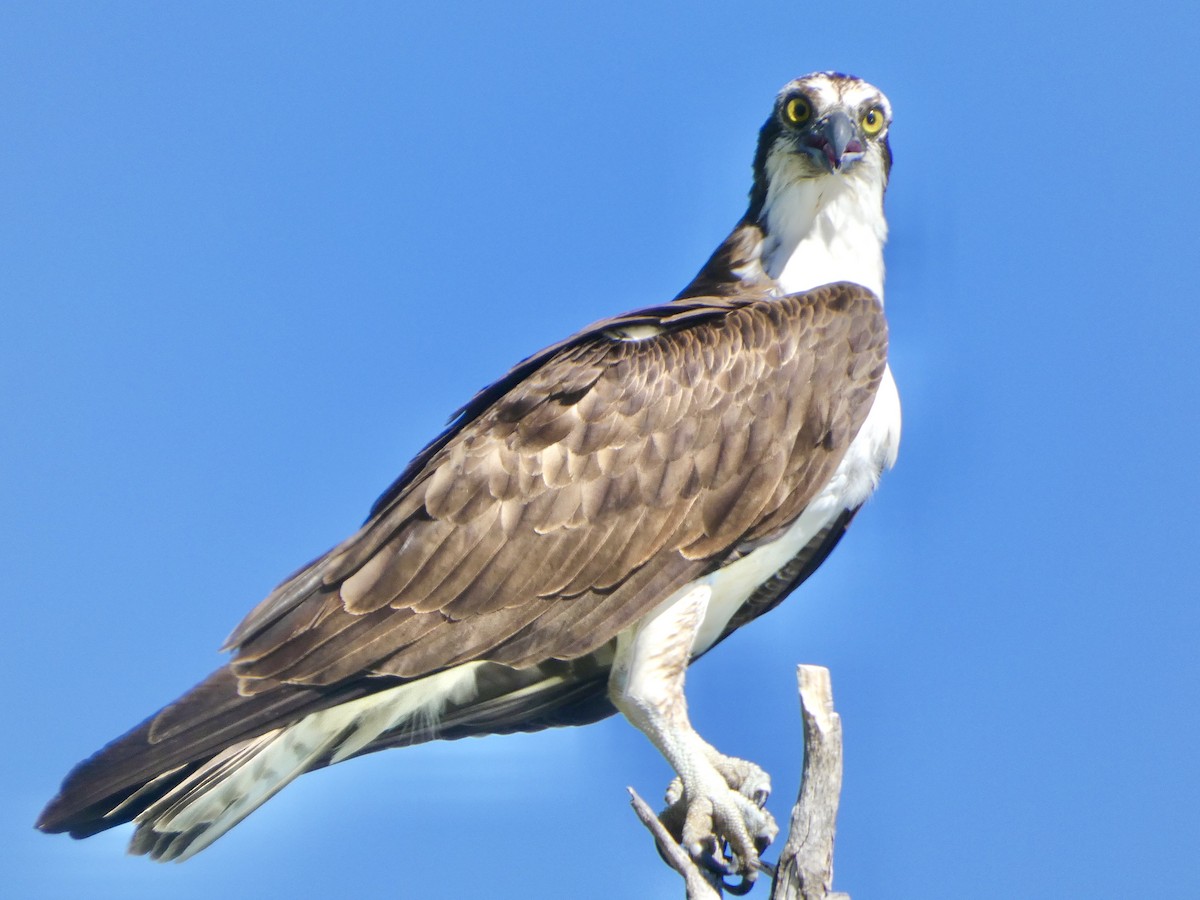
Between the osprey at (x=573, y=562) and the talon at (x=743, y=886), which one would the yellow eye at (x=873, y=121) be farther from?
the talon at (x=743, y=886)

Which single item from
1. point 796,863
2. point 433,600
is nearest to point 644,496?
point 433,600

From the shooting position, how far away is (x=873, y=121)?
7102 mm

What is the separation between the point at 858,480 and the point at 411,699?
6.92 ft

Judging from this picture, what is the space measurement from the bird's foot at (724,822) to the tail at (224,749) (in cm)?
96

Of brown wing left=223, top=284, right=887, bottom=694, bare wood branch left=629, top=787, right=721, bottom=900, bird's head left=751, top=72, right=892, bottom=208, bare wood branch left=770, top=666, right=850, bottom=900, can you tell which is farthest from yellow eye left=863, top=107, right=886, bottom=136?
bare wood branch left=629, top=787, right=721, bottom=900

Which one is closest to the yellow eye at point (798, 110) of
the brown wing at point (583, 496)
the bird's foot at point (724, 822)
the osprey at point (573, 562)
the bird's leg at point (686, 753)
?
the osprey at point (573, 562)

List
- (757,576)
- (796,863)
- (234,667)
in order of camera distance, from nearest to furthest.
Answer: (796,863), (234,667), (757,576)

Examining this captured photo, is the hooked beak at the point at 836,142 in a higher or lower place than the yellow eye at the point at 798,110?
lower

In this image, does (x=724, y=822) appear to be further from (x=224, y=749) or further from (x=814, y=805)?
(x=224, y=749)

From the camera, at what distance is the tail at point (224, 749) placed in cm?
542

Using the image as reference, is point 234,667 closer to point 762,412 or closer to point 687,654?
point 687,654

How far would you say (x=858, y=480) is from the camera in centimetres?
658

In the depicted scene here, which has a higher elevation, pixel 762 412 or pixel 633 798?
pixel 762 412

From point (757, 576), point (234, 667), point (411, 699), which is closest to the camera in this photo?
point (234, 667)
